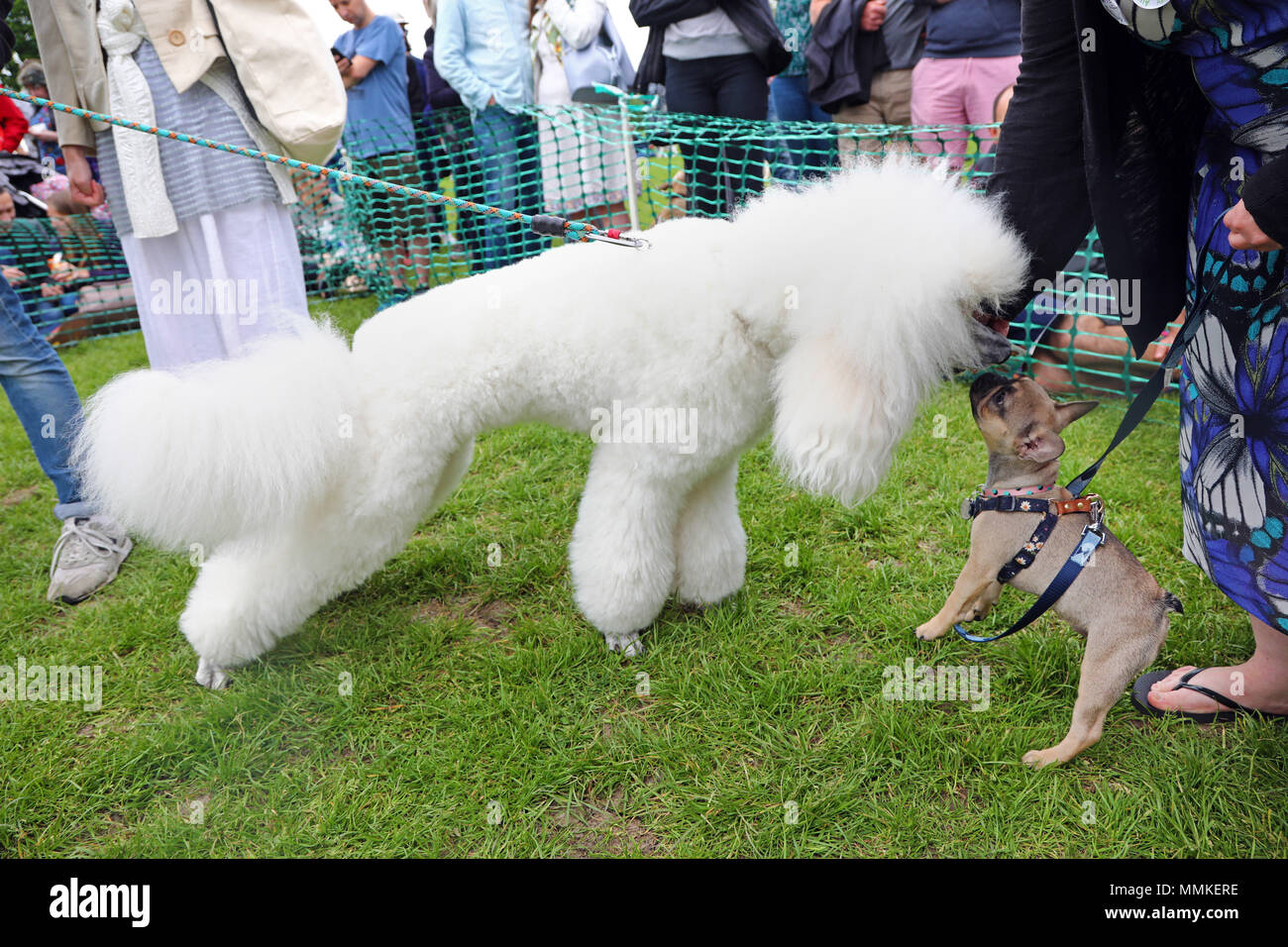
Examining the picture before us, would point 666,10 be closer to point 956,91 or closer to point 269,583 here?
point 956,91

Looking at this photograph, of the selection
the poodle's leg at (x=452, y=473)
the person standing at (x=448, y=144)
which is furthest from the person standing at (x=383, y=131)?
the poodle's leg at (x=452, y=473)

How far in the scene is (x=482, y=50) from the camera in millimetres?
5258

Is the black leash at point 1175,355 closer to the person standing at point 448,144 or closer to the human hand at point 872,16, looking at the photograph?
the human hand at point 872,16

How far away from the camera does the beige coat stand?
2256mm

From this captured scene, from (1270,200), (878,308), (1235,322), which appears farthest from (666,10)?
(1270,200)

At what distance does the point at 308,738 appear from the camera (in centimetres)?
206

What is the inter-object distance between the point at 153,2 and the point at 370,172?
403 cm

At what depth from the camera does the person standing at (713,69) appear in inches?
174

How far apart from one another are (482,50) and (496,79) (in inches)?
8.3

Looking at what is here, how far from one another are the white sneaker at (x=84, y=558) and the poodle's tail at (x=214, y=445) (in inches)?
41.3

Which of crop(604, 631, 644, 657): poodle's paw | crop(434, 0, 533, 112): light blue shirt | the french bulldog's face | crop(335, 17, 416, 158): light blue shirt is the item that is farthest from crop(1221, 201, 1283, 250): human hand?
crop(335, 17, 416, 158): light blue shirt

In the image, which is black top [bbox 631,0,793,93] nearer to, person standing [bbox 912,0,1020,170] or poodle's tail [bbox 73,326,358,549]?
person standing [bbox 912,0,1020,170]

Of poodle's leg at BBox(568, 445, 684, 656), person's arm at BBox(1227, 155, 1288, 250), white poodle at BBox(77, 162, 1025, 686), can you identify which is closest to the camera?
person's arm at BBox(1227, 155, 1288, 250)

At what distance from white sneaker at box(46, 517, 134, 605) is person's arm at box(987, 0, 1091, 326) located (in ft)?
9.95
